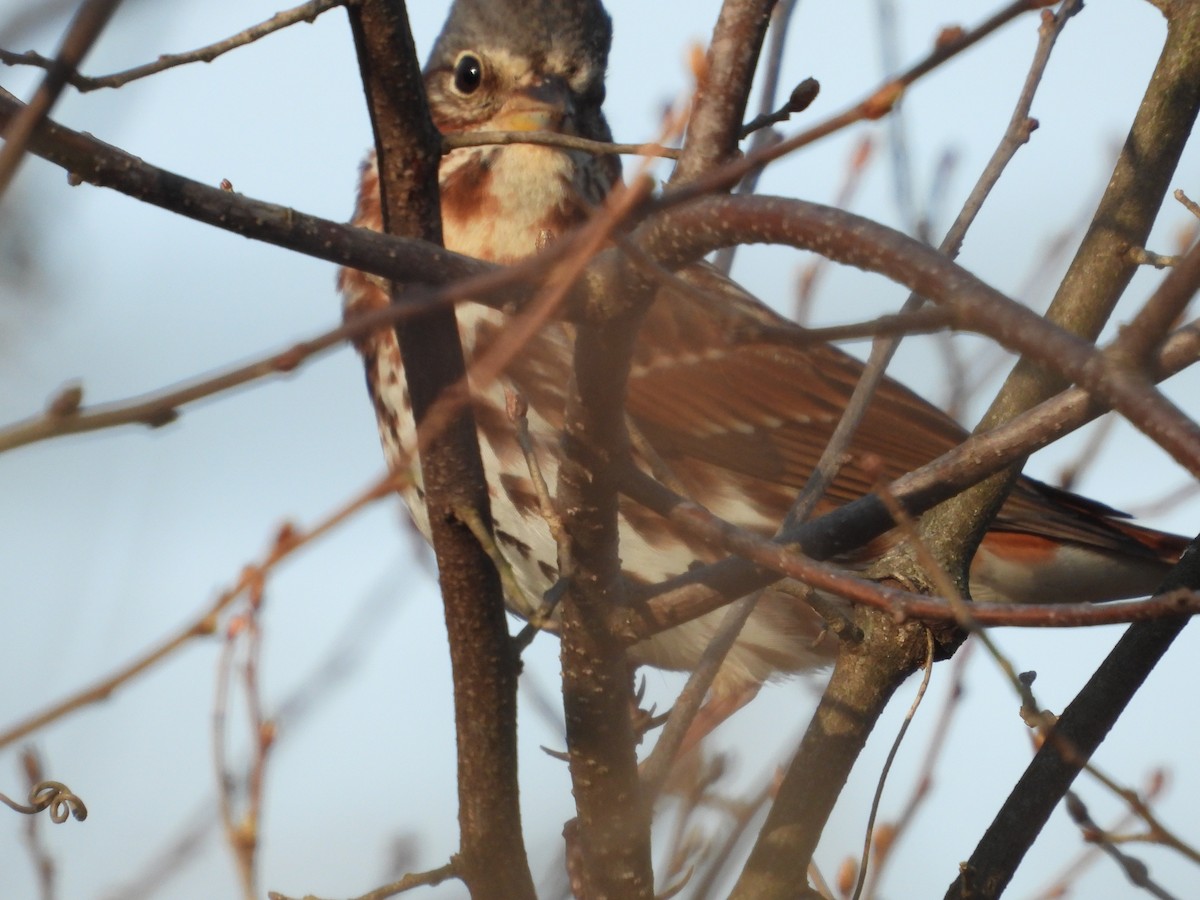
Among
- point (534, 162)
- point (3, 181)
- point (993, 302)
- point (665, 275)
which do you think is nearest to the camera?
point (3, 181)

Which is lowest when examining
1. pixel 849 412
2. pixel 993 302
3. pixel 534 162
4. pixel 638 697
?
pixel 993 302

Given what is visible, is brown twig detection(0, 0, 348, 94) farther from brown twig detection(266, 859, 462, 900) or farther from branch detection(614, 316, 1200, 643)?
brown twig detection(266, 859, 462, 900)

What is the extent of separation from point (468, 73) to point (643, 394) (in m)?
1.14

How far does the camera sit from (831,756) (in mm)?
3461

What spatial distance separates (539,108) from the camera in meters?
4.67

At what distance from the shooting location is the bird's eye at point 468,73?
4.82 meters

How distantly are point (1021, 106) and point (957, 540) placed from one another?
3.24 feet

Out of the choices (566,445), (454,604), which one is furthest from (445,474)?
(566,445)

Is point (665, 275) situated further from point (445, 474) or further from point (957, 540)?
point (957, 540)

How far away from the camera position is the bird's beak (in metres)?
4.65

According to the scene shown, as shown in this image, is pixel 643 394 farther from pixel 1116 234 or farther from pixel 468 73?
pixel 1116 234

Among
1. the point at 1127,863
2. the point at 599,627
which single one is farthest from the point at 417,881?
the point at 1127,863

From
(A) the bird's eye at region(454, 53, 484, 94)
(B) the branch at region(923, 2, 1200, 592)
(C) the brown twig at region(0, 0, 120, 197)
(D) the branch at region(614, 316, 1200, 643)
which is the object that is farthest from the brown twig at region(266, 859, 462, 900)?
(A) the bird's eye at region(454, 53, 484, 94)

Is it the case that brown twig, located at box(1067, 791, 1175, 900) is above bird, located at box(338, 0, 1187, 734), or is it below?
below
